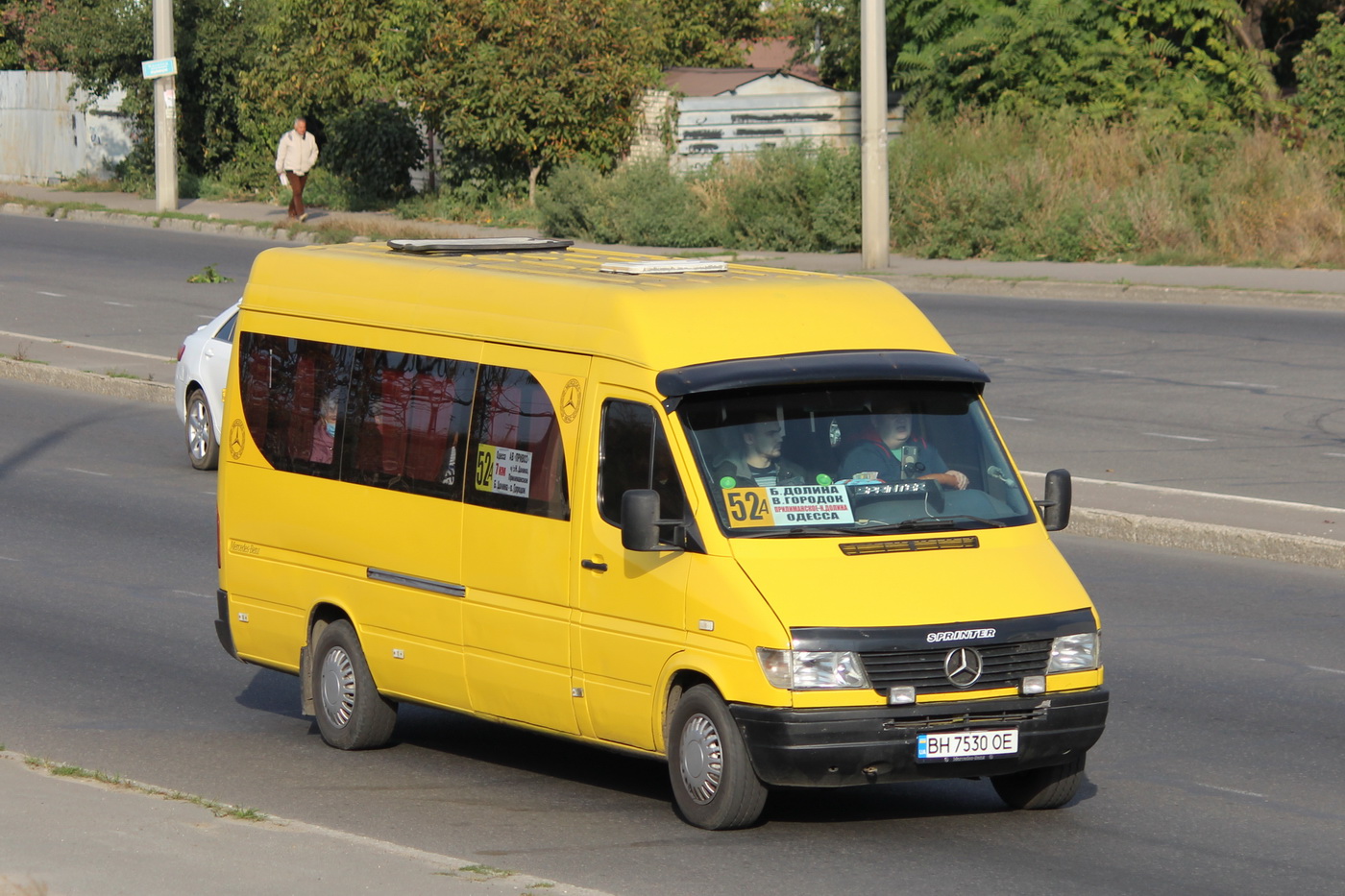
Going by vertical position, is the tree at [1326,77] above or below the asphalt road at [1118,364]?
above

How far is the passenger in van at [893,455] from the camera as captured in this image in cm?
766

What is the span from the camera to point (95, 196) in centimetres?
4350

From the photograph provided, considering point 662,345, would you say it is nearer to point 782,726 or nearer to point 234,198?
point 782,726

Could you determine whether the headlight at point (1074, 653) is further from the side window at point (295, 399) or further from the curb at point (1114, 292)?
the curb at point (1114, 292)

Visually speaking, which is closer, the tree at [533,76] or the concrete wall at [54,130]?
the tree at [533,76]

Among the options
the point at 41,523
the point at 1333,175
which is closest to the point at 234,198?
the point at 1333,175

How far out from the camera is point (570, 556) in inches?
309

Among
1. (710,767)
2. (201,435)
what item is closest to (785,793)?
(710,767)

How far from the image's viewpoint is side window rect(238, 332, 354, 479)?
30.3 feet

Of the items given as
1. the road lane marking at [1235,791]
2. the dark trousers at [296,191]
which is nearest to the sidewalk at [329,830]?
the road lane marking at [1235,791]

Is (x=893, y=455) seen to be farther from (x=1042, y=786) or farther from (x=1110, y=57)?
(x=1110, y=57)

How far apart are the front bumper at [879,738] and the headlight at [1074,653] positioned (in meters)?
0.11

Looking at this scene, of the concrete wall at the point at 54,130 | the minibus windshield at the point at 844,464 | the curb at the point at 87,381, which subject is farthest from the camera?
the concrete wall at the point at 54,130

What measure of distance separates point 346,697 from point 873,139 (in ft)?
67.8
